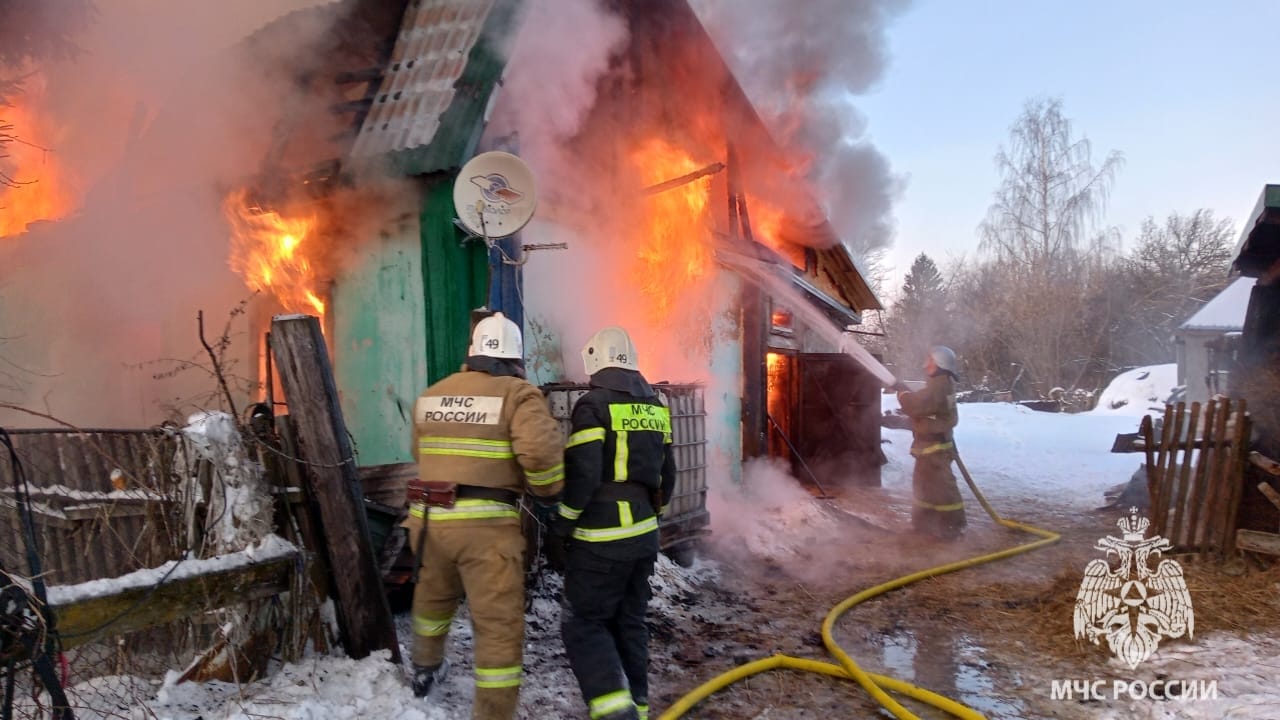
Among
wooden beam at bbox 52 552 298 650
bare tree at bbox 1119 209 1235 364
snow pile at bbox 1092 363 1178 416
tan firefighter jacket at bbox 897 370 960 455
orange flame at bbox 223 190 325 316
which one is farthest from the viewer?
bare tree at bbox 1119 209 1235 364

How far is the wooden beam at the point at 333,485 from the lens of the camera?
149 inches

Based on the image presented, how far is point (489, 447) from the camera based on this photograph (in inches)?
137

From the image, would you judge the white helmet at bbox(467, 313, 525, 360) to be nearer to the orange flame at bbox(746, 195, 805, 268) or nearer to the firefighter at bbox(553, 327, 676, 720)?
the firefighter at bbox(553, 327, 676, 720)

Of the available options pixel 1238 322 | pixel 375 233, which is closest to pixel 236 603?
pixel 375 233

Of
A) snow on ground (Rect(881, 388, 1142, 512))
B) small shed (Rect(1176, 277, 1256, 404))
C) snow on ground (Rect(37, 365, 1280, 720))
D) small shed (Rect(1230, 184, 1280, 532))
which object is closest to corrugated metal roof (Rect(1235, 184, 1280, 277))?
small shed (Rect(1230, 184, 1280, 532))

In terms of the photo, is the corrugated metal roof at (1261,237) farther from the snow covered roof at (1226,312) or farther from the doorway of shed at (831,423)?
the snow covered roof at (1226,312)

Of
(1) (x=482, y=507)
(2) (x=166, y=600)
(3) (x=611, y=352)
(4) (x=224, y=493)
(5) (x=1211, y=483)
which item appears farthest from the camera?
(5) (x=1211, y=483)

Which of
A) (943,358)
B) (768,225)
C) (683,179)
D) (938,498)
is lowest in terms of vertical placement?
(938,498)

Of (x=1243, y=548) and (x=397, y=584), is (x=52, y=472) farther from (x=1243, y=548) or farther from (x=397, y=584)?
(x=1243, y=548)

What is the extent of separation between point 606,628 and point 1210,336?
26.1 metres

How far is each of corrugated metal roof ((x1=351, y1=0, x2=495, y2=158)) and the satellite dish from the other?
71cm

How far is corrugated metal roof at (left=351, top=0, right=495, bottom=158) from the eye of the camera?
574cm

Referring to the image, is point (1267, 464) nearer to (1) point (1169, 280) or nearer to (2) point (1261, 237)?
(2) point (1261, 237)

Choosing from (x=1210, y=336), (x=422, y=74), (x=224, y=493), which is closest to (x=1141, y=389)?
(x=1210, y=336)
